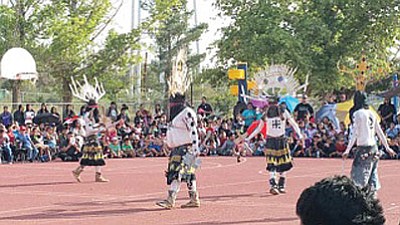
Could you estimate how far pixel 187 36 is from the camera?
51406 millimetres

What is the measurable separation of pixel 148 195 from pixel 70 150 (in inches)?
508

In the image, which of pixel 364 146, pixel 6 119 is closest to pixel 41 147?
pixel 6 119

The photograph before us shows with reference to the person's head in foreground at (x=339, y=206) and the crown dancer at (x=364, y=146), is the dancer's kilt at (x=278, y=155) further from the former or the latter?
the person's head in foreground at (x=339, y=206)

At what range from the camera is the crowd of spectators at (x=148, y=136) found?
2691cm

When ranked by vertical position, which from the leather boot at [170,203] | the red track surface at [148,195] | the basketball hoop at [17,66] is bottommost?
the red track surface at [148,195]

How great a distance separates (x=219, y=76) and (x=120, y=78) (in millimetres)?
4942

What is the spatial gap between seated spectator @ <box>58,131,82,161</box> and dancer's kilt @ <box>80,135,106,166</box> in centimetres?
974

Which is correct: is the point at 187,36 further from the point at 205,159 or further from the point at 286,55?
the point at 205,159

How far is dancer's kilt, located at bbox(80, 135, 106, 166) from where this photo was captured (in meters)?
17.7

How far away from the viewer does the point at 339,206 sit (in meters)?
2.94

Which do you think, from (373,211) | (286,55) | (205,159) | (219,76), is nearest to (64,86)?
(219,76)

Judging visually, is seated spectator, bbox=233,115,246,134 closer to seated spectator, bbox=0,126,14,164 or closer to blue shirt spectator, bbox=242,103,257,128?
blue shirt spectator, bbox=242,103,257,128

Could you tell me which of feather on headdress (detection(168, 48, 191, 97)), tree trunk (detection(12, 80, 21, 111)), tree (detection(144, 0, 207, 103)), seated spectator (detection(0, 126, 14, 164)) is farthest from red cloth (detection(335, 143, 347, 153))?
tree (detection(144, 0, 207, 103))

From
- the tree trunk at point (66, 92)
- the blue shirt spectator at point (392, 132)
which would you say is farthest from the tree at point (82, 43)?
the blue shirt spectator at point (392, 132)
